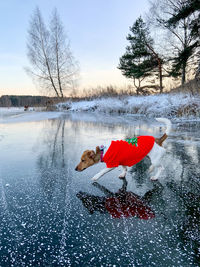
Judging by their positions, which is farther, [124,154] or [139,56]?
[139,56]

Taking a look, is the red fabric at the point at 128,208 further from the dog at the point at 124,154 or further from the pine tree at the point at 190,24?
the pine tree at the point at 190,24

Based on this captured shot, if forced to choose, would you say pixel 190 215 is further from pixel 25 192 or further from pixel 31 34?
pixel 31 34

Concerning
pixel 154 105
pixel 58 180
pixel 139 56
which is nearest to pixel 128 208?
pixel 58 180

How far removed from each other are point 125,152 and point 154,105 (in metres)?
10.6

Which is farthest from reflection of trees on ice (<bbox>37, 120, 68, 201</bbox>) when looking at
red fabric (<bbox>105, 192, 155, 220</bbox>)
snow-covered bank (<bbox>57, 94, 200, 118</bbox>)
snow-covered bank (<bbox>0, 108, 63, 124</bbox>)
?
snow-covered bank (<bbox>57, 94, 200, 118</bbox>)

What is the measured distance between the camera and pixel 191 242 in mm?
1262

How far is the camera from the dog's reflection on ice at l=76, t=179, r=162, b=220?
5.40ft

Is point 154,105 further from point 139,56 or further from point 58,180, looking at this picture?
point 139,56

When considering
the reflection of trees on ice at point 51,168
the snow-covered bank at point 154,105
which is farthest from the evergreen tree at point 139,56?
the reflection of trees on ice at point 51,168

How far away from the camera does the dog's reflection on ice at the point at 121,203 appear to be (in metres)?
1.65

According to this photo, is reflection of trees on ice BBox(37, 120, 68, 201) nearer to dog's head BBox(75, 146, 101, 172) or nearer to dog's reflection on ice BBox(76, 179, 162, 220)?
dog's head BBox(75, 146, 101, 172)

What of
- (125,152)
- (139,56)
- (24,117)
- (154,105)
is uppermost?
(139,56)

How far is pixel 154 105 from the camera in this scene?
39.7ft

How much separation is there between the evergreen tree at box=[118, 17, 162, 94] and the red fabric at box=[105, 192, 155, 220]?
24653mm
